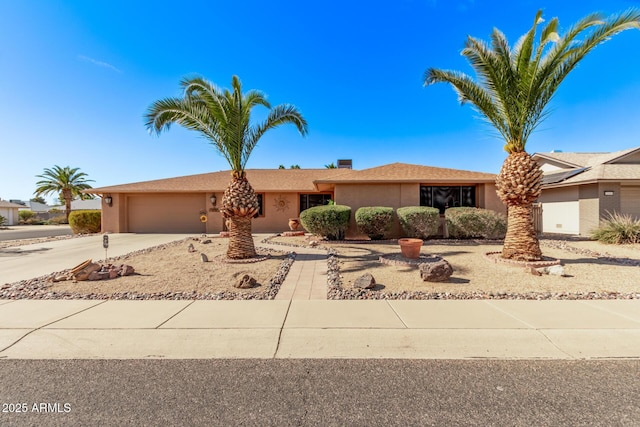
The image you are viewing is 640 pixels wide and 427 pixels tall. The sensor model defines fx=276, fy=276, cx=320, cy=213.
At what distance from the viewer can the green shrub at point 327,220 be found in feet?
41.3

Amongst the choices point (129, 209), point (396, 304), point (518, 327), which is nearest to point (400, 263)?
point (396, 304)

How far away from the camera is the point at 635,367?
124 inches

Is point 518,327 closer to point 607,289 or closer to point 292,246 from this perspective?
point 607,289

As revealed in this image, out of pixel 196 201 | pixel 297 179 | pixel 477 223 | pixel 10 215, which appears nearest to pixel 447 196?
pixel 477 223

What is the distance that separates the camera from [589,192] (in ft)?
46.8

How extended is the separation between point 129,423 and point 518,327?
4.94m

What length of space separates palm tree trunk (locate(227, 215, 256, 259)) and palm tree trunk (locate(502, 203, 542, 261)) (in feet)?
27.0

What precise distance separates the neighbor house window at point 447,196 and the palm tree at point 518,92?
5778 mm

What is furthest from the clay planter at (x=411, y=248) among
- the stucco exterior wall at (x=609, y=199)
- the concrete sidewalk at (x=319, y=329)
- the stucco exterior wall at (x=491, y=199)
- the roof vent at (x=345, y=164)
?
the roof vent at (x=345, y=164)

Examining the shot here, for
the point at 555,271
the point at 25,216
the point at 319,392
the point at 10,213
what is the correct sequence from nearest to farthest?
the point at 319,392
the point at 555,271
the point at 10,213
the point at 25,216

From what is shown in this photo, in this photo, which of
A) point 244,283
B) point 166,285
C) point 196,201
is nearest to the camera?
point 244,283

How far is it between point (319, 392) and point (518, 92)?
9774mm

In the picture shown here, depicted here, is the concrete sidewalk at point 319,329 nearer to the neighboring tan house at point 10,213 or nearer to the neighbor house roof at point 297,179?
the neighbor house roof at point 297,179

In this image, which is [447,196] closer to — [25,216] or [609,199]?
[609,199]
